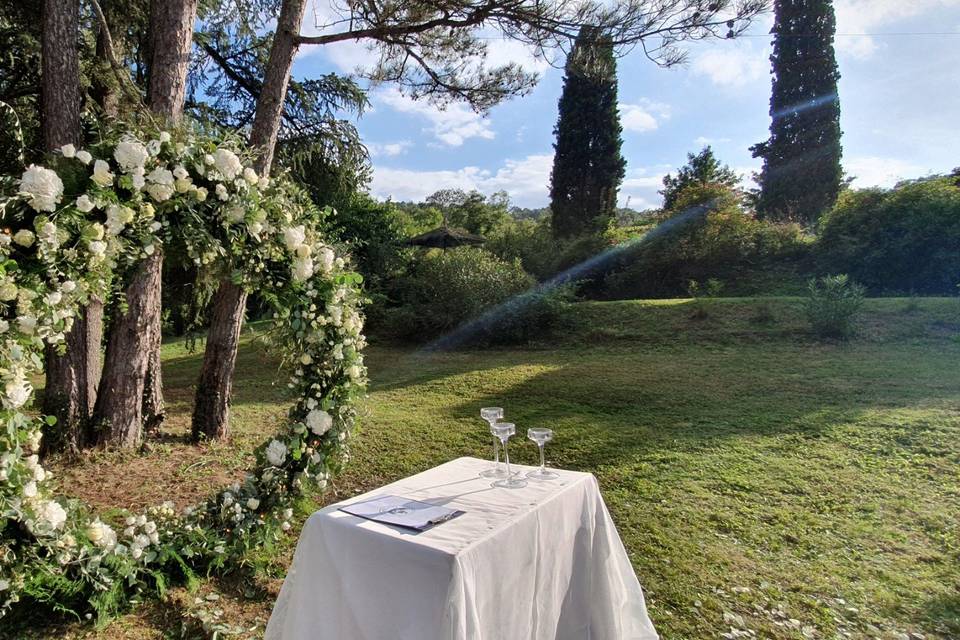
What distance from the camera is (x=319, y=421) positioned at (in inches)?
110

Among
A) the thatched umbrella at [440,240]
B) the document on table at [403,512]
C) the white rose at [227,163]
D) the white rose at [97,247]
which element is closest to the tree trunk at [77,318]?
the white rose at [97,247]

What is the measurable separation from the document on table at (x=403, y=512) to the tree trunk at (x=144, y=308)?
3.31 meters

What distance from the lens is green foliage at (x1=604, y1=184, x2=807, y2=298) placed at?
1266cm

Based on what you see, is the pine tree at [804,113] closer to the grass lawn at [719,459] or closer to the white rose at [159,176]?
the grass lawn at [719,459]

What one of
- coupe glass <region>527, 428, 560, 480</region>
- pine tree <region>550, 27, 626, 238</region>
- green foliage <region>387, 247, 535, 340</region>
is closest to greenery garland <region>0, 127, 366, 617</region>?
coupe glass <region>527, 428, 560, 480</region>

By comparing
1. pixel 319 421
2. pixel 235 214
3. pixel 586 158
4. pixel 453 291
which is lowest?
pixel 319 421

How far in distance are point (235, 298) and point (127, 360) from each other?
3.27 feet

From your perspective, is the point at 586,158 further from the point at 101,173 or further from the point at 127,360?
the point at 101,173

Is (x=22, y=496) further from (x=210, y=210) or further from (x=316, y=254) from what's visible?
(x=316, y=254)

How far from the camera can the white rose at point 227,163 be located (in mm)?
2504

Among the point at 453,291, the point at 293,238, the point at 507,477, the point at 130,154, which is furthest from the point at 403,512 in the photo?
the point at 453,291

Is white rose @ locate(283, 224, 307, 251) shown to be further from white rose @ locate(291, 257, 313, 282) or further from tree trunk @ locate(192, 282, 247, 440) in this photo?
tree trunk @ locate(192, 282, 247, 440)

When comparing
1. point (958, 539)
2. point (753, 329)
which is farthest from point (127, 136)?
point (753, 329)

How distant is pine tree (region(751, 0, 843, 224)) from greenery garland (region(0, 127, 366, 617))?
15.5 m
